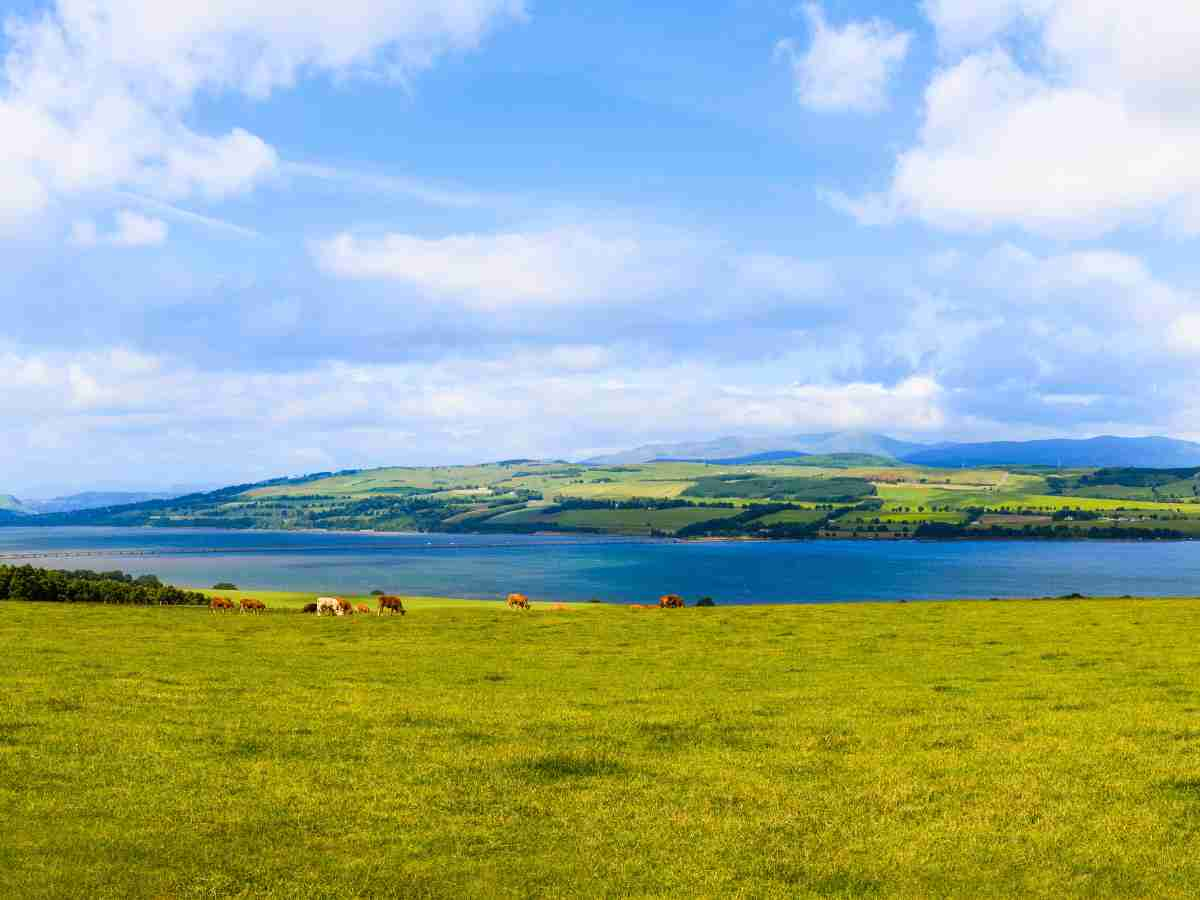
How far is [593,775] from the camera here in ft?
49.1

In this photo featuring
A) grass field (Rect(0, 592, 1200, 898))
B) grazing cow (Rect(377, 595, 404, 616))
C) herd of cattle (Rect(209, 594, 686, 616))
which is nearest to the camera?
grass field (Rect(0, 592, 1200, 898))

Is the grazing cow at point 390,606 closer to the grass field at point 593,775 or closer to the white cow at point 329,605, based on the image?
the white cow at point 329,605

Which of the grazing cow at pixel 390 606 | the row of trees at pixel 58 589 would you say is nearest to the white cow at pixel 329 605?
the grazing cow at pixel 390 606

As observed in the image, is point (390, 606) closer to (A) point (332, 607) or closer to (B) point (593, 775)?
(A) point (332, 607)

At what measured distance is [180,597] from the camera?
207ft

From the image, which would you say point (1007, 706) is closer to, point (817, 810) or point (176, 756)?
point (817, 810)

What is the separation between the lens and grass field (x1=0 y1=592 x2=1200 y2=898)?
1105 cm

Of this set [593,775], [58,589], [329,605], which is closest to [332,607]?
[329,605]

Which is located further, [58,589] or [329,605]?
[58,589]

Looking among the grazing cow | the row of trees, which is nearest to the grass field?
the grazing cow

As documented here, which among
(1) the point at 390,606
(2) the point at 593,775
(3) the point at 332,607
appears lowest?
(1) the point at 390,606

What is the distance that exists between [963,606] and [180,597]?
1984 inches

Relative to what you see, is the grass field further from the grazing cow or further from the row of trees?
the row of trees

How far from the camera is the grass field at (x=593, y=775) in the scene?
1105 centimetres
